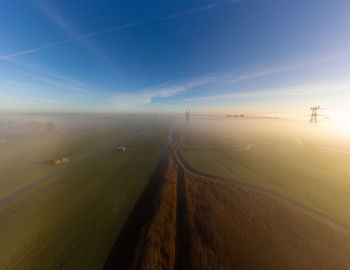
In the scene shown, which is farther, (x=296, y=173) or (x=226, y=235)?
(x=296, y=173)

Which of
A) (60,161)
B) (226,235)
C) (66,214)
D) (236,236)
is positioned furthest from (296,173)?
(60,161)

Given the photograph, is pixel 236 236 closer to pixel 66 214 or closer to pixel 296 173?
pixel 66 214

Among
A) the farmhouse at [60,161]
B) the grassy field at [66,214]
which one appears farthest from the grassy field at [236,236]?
the farmhouse at [60,161]

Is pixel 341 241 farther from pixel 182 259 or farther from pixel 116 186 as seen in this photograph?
pixel 116 186

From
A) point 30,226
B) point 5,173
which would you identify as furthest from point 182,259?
point 5,173

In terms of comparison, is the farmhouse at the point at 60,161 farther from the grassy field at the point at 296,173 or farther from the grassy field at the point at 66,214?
the grassy field at the point at 296,173
